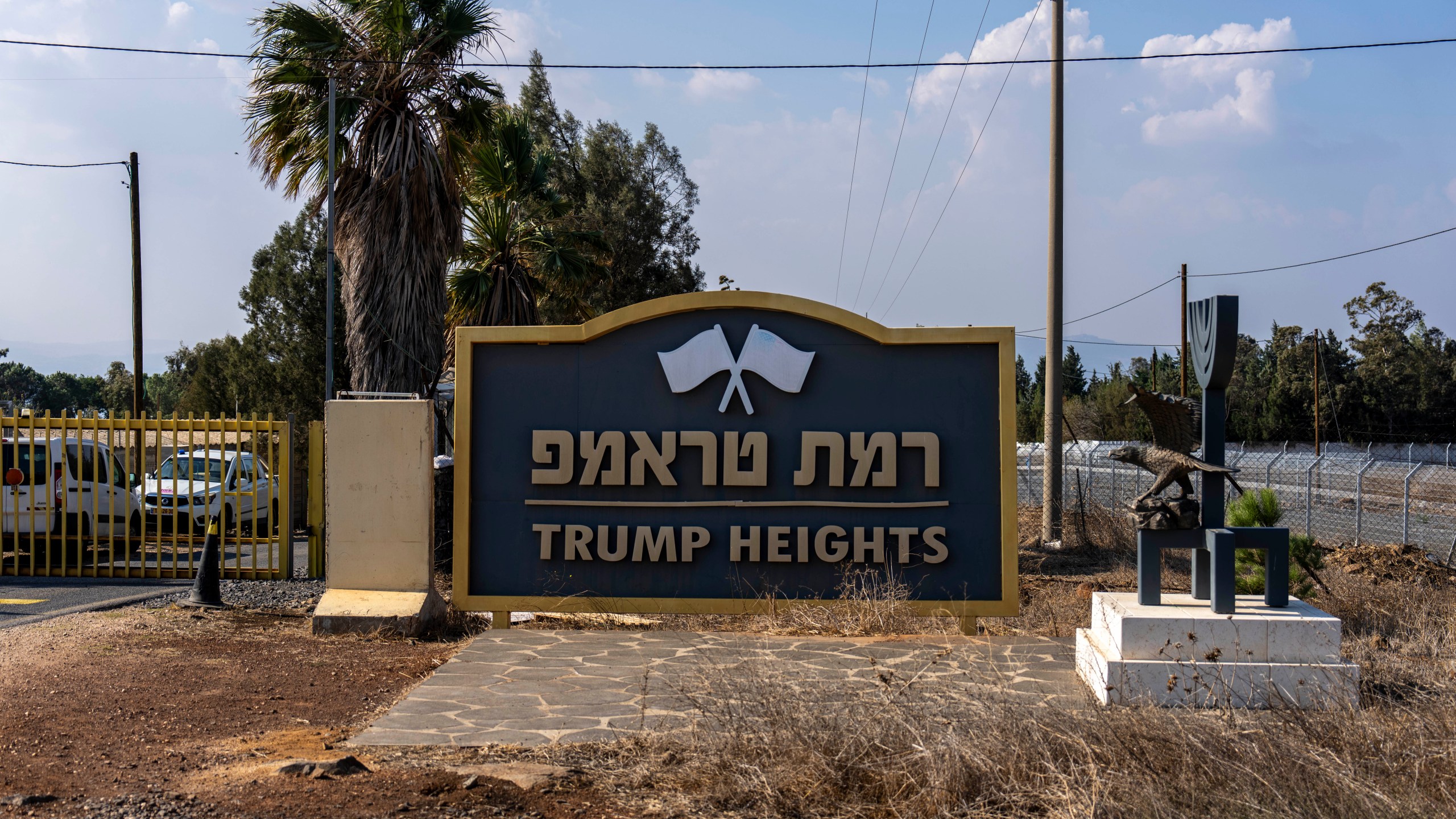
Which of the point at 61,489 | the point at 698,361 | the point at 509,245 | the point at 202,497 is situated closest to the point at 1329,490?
the point at 509,245

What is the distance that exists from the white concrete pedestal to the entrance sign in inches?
101

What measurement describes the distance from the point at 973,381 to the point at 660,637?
11.1ft

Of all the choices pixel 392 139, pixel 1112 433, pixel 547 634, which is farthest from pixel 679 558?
pixel 1112 433

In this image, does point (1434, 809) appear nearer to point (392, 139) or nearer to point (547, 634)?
point (547, 634)

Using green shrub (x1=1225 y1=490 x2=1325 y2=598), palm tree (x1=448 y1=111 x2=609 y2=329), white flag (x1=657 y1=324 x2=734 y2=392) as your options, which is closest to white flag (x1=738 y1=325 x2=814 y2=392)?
white flag (x1=657 y1=324 x2=734 y2=392)

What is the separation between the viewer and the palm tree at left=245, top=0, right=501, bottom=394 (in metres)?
14.1

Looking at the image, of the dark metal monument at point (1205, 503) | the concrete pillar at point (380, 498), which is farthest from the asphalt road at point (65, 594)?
the dark metal monument at point (1205, 503)

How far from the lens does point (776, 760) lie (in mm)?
4422

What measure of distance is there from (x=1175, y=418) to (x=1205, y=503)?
578 millimetres

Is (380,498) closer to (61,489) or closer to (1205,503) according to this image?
(61,489)

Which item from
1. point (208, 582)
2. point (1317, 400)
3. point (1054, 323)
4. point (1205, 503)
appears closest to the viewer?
point (1205, 503)

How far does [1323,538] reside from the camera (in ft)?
59.2

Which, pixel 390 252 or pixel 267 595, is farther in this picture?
pixel 390 252

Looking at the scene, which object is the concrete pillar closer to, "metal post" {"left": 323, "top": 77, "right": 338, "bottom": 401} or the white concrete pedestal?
"metal post" {"left": 323, "top": 77, "right": 338, "bottom": 401}
